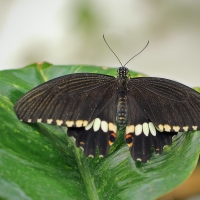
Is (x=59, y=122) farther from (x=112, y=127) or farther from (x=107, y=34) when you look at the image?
(x=107, y=34)

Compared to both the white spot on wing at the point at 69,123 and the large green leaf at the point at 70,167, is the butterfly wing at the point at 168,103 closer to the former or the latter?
the large green leaf at the point at 70,167

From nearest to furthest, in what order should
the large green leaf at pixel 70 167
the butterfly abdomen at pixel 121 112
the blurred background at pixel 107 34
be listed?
the large green leaf at pixel 70 167 → the butterfly abdomen at pixel 121 112 → the blurred background at pixel 107 34

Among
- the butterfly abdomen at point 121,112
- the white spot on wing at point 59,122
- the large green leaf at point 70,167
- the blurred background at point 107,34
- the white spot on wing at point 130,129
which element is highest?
the blurred background at point 107,34

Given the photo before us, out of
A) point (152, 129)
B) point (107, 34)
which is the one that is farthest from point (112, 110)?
point (107, 34)

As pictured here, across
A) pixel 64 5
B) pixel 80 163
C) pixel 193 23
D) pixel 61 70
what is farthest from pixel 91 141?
pixel 193 23

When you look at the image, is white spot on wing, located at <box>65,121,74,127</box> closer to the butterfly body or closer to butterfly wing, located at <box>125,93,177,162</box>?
the butterfly body

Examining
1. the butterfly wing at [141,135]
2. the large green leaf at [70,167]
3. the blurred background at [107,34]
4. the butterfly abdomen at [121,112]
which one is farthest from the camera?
the blurred background at [107,34]

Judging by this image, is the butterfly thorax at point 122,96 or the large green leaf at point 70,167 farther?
Answer: the butterfly thorax at point 122,96

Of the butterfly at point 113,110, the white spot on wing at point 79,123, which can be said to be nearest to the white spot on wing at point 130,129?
the butterfly at point 113,110
